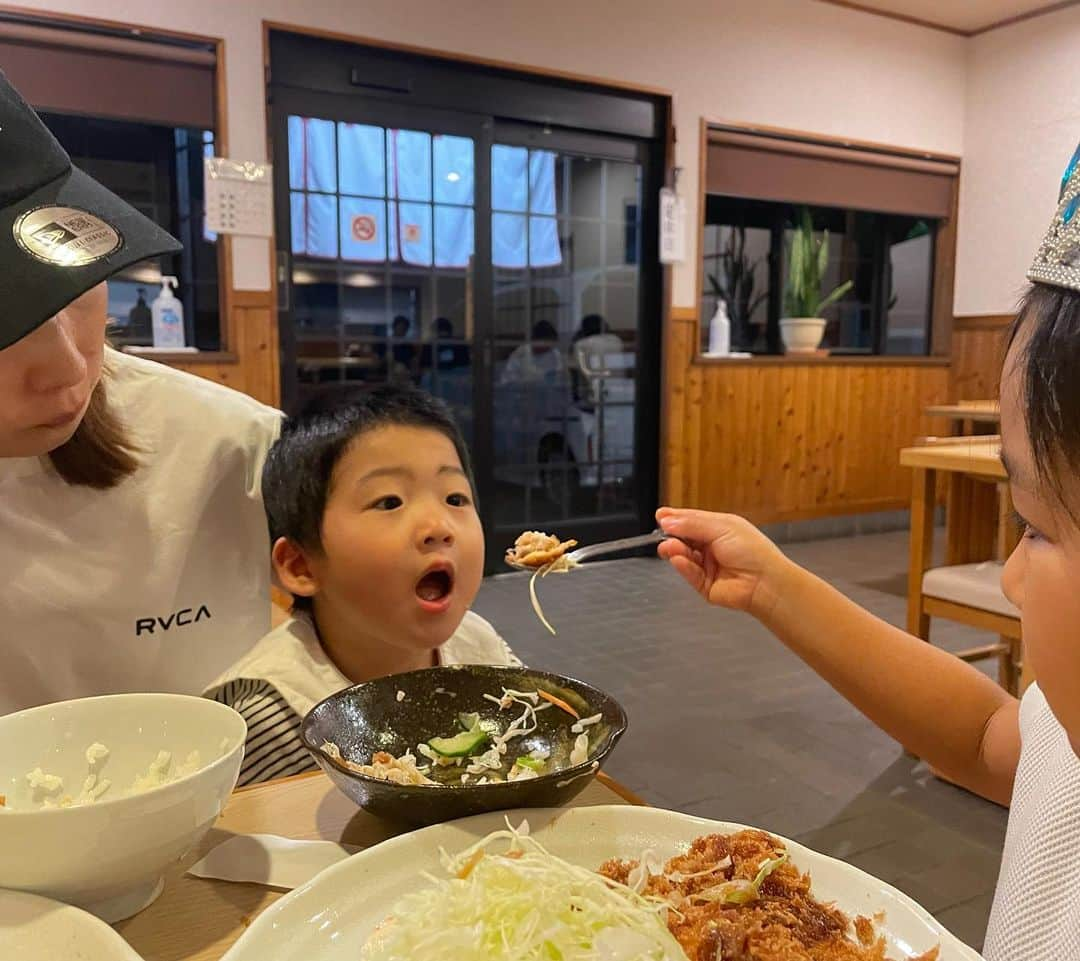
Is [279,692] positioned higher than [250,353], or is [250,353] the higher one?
[250,353]

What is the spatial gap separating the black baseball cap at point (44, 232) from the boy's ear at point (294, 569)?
601 mm

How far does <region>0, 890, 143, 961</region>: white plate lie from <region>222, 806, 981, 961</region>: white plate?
0.27 ft

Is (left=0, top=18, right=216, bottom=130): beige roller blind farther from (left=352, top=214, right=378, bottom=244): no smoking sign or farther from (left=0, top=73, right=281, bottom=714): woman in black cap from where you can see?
(left=0, top=73, right=281, bottom=714): woman in black cap

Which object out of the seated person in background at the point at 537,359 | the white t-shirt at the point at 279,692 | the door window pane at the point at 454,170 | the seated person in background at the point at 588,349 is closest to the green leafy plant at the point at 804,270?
the seated person in background at the point at 588,349

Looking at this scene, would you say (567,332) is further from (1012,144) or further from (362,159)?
(1012,144)

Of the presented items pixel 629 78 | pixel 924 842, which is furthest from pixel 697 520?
pixel 629 78

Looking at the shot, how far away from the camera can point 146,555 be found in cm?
138

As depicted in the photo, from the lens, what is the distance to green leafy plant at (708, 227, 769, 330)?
5.76m

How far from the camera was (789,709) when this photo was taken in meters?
3.06

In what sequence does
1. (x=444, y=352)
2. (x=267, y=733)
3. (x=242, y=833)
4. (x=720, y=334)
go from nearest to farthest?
(x=242, y=833) < (x=267, y=733) < (x=444, y=352) < (x=720, y=334)

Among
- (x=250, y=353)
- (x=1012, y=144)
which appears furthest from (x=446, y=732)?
(x=1012, y=144)

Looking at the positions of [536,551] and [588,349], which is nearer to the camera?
[536,551]

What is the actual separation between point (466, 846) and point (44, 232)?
0.61m

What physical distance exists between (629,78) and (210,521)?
432 centimetres
